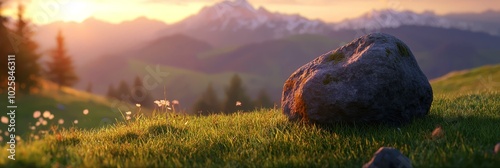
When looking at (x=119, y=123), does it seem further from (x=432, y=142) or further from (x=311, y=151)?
(x=432, y=142)

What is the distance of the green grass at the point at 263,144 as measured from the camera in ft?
21.4

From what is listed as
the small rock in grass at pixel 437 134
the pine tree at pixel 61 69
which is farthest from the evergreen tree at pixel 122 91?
the small rock in grass at pixel 437 134

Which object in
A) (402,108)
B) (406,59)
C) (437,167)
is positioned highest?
(406,59)

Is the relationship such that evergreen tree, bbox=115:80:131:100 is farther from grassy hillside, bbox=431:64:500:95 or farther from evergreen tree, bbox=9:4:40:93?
grassy hillside, bbox=431:64:500:95

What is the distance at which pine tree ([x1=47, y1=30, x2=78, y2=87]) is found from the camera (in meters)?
73.2

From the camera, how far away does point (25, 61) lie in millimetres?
41281

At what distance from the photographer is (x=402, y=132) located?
8.61 metres

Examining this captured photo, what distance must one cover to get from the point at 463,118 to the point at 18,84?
4195cm

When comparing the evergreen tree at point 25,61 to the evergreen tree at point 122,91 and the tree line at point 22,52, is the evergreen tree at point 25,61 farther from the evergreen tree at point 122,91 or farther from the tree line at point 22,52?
the evergreen tree at point 122,91

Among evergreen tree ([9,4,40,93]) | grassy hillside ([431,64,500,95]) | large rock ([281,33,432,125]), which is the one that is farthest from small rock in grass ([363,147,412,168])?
evergreen tree ([9,4,40,93])

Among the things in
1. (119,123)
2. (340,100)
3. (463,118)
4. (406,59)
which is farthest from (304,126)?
(119,123)

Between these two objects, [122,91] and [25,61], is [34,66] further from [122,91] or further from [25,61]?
[122,91]

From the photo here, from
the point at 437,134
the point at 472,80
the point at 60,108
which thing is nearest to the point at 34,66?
the point at 60,108

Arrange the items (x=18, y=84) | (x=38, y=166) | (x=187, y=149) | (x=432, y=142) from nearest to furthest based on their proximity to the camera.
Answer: (x=38, y=166) < (x=432, y=142) < (x=187, y=149) < (x=18, y=84)
